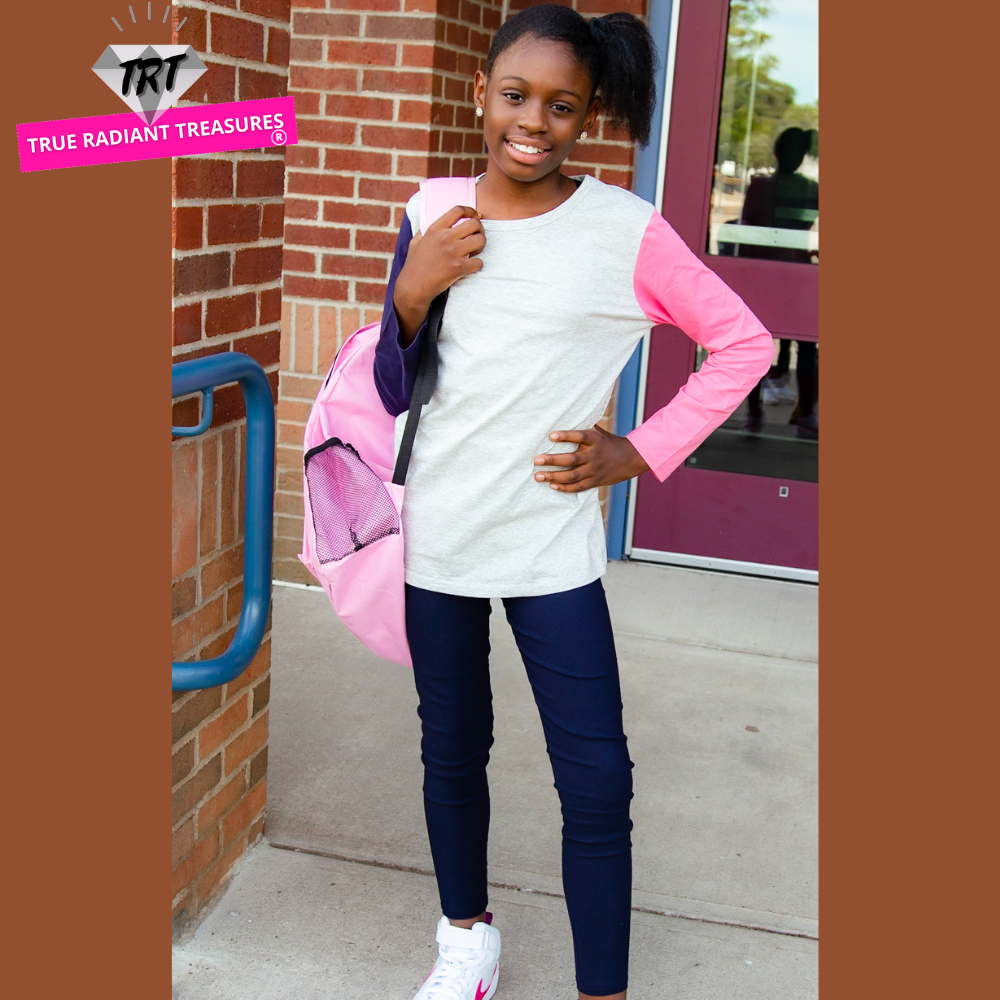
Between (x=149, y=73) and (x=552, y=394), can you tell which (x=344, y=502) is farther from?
(x=149, y=73)

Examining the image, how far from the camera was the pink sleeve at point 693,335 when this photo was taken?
212cm

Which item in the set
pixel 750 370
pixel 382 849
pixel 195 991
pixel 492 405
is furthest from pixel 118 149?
pixel 382 849

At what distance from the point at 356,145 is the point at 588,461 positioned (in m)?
2.56

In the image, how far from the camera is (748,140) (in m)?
4.71

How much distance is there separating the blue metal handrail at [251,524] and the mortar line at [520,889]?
0.72m

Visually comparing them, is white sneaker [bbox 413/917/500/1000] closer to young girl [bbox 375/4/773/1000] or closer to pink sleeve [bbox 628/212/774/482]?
young girl [bbox 375/4/773/1000]

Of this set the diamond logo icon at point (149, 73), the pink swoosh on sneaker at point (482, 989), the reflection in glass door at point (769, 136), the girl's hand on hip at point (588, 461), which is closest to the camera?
the diamond logo icon at point (149, 73)

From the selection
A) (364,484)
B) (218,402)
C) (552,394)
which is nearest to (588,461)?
(552,394)

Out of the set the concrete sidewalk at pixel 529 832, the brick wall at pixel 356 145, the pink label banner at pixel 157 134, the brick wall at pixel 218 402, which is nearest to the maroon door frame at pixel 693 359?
the brick wall at pixel 356 145

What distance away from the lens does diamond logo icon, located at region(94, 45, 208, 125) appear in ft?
5.85

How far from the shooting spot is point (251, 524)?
2.51 metres

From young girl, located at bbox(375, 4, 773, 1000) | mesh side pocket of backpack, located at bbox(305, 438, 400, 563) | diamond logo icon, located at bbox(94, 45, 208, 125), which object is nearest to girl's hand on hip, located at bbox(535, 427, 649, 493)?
young girl, located at bbox(375, 4, 773, 1000)

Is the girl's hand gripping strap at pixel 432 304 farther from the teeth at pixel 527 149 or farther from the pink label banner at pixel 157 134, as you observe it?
the pink label banner at pixel 157 134

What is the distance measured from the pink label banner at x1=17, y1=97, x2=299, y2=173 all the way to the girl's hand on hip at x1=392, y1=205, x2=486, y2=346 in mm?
369
